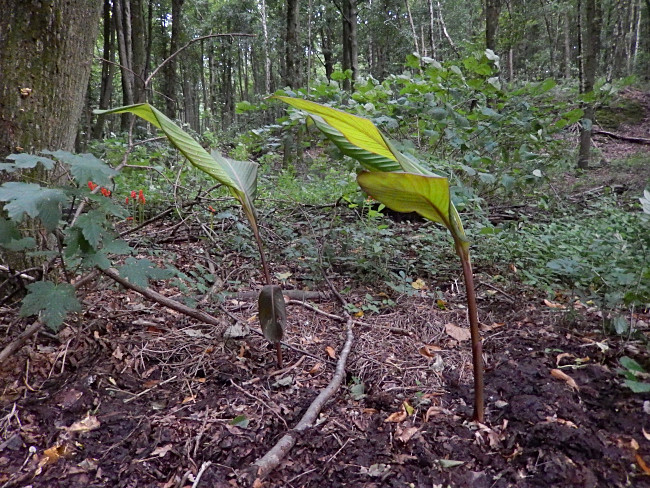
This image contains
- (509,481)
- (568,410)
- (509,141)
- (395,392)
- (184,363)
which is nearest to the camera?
(509,481)

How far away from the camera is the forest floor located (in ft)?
4.07

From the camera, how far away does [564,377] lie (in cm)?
161

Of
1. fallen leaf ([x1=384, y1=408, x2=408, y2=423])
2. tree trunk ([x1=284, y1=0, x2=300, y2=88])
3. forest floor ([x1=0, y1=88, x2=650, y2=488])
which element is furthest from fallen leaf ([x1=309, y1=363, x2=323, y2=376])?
tree trunk ([x1=284, y1=0, x2=300, y2=88])

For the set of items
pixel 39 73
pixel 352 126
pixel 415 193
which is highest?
pixel 39 73

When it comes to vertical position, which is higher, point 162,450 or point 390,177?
point 390,177

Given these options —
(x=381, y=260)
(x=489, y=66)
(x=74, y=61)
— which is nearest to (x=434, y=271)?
(x=381, y=260)

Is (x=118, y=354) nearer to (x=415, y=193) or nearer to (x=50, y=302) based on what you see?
(x=50, y=302)

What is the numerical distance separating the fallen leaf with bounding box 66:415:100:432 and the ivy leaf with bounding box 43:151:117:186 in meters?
0.89

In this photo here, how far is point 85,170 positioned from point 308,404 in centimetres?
128

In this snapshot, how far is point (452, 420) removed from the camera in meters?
1.48


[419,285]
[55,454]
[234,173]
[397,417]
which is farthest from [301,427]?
[419,285]

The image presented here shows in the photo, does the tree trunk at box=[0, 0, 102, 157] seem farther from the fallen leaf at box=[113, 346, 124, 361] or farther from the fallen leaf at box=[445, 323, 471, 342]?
the fallen leaf at box=[445, 323, 471, 342]

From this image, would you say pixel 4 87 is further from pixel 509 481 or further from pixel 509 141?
pixel 509 141

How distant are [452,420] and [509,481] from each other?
1.02 ft
